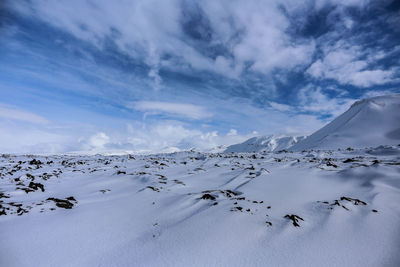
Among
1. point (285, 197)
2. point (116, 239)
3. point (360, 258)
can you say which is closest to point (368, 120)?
point (285, 197)

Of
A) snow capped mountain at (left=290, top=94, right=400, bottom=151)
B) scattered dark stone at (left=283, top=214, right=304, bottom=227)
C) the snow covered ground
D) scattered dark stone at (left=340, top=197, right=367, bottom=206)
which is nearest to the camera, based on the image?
the snow covered ground

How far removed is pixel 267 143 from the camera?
65.8 metres

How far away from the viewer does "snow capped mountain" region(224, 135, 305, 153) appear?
62559 millimetres

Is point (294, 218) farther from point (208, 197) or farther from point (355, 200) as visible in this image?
point (208, 197)

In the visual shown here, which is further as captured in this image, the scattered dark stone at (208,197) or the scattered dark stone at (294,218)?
the scattered dark stone at (208,197)

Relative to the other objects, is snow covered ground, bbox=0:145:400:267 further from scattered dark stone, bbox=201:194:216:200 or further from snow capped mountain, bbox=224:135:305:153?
snow capped mountain, bbox=224:135:305:153

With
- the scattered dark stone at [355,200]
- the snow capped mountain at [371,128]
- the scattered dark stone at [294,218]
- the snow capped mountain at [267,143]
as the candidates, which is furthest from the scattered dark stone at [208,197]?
the snow capped mountain at [267,143]

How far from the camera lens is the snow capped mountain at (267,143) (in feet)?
205

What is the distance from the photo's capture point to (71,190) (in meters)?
5.19

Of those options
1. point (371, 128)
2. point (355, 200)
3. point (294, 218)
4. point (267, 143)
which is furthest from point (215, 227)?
point (267, 143)

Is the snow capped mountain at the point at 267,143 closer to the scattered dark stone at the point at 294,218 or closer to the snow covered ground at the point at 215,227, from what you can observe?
the snow covered ground at the point at 215,227

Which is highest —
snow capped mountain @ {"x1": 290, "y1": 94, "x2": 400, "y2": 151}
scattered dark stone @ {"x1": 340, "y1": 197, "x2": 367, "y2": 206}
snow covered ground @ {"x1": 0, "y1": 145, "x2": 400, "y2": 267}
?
snow capped mountain @ {"x1": 290, "y1": 94, "x2": 400, "y2": 151}

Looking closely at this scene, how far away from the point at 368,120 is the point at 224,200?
24990mm

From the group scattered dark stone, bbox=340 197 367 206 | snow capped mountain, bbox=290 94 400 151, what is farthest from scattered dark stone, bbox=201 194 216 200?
snow capped mountain, bbox=290 94 400 151
